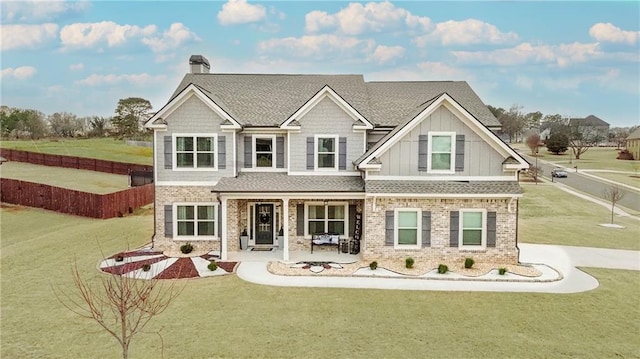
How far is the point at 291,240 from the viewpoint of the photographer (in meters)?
19.0

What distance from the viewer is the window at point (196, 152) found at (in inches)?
730

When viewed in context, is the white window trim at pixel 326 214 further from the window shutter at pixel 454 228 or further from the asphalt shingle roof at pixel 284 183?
the window shutter at pixel 454 228

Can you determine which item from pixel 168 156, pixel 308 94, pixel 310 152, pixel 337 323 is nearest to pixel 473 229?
pixel 310 152

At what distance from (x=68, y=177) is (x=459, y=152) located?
3831cm

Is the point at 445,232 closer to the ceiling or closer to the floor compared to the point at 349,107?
closer to the floor

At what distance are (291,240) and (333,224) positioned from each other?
200 cm

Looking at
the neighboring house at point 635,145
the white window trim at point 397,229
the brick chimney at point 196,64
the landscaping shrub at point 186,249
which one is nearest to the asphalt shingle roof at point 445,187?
the white window trim at point 397,229

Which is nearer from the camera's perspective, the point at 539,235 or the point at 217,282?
the point at 217,282

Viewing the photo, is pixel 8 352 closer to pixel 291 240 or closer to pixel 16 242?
pixel 291 240

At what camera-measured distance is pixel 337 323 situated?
36.4ft

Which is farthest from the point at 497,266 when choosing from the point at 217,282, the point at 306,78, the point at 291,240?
the point at 306,78

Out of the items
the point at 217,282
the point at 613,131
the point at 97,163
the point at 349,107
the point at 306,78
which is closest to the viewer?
the point at 217,282

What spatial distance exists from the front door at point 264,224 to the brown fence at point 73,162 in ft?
91.1

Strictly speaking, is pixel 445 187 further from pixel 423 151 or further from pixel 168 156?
pixel 168 156
